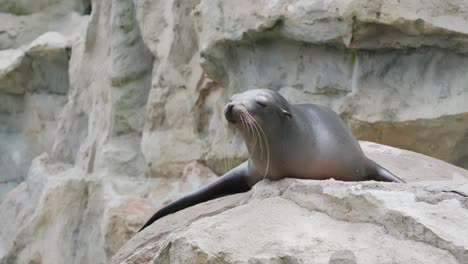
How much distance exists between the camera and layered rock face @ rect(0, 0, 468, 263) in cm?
420

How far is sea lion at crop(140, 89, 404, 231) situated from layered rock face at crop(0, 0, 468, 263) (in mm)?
249

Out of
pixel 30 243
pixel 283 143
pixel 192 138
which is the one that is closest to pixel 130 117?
pixel 192 138

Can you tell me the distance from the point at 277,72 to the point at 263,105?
7.16ft

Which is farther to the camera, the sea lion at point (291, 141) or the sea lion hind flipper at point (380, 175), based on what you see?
the sea lion hind flipper at point (380, 175)

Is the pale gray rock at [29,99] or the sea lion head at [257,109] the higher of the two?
the sea lion head at [257,109]

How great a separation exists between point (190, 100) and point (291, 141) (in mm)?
3041

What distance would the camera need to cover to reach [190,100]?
6348 mm

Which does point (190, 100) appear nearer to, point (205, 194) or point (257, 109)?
point (205, 194)

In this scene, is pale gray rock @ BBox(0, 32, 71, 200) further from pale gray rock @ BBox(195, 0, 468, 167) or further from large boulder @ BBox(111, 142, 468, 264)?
large boulder @ BBox(111, 142, 468, 264)

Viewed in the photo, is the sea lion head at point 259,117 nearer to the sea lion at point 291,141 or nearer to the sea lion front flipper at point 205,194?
the sea lion at point 291,141

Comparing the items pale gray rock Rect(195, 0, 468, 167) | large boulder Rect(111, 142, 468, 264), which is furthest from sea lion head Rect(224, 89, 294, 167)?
pale gray rock Rect(195, 0, 468, 167)

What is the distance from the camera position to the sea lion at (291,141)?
328cm

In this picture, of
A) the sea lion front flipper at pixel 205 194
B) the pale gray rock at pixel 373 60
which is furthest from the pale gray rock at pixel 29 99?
the sea lion front flipper at pixel 205 194

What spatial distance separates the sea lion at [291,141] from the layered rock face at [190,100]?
0.25 m
